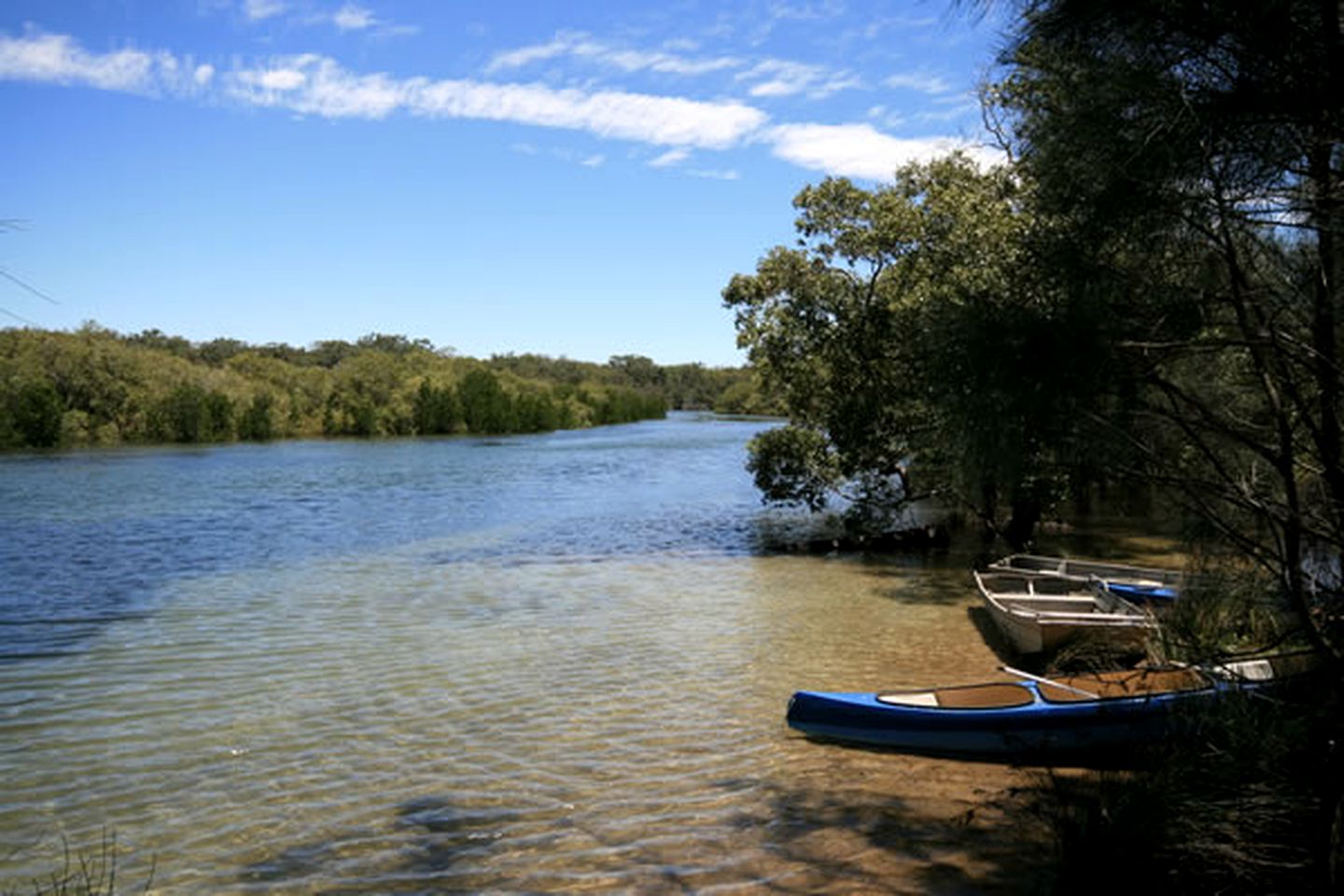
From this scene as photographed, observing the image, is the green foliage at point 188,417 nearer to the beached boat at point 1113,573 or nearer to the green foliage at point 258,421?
the green foliage at point 258,421

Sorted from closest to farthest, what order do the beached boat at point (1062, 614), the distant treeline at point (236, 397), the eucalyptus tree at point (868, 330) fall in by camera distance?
1. the beached boat at point (1062, 614)
2. the eucalyptus tree at point (868, 330)
3. the distant treeline at point (236, 397)

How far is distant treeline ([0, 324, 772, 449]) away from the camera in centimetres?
6234

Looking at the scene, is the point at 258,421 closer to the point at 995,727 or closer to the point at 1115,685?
the point at 995,727

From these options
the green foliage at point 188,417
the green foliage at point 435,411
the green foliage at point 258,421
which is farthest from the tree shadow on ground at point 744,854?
Answer: the green foliage at point 435,411

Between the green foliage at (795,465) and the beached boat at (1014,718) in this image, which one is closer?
the beached boat at (1014,718)

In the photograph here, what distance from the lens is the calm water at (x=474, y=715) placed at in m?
6.38

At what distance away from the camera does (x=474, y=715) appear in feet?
31.7

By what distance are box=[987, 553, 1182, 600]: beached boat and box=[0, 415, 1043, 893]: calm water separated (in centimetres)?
112

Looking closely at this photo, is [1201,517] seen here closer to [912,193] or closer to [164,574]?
[912,193]

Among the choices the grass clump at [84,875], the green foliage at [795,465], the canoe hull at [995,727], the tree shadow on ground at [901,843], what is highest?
the green foliage at [795,465]

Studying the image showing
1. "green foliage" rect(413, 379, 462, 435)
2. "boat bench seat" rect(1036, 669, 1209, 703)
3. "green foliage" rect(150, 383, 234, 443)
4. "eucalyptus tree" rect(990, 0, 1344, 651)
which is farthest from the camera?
"green foliage" rect(413, 379, 462, 435)

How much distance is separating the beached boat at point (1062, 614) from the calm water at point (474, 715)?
75 cm

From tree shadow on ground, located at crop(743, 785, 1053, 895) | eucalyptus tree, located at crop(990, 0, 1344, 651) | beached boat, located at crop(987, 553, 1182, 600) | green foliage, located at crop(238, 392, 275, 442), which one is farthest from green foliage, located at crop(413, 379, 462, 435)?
eucalyptus tree, located at crop(990, 0, 1344, 651)

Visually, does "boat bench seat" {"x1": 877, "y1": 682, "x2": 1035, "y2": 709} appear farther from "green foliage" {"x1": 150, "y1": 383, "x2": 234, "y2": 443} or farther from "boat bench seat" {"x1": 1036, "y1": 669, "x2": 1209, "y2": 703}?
"green foliage" {"x1": 150, "y1": 383, "x2": 234, "y2": 443}
